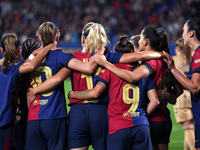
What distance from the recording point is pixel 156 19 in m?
22.2

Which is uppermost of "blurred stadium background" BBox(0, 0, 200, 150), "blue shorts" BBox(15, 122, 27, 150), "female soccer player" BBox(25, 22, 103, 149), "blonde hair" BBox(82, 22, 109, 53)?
"blurred stadium background" BBox(0, 0, 200, 150)

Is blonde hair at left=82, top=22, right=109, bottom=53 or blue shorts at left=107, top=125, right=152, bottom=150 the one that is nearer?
blue shorts at left=107, top=125, right=152, bottom=150

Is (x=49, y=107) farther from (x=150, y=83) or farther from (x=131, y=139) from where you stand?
(x=150, y=83)

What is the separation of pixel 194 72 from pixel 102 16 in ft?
64.9

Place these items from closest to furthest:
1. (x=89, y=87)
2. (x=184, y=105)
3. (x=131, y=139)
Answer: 1. (x=131, y=139)
2. (x=89, y=87)
3. (x=184, y=105)

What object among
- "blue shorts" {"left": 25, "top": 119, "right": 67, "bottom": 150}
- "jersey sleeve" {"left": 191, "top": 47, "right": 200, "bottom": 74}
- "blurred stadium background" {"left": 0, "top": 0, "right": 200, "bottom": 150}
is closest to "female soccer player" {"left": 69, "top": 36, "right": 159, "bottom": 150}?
"blue shorts" {"left": 25, "top": 119, "right": 67, "bottom": 150}

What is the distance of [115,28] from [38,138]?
18147mm

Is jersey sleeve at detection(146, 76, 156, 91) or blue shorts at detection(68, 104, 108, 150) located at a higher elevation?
jersey sleeve at detection(146, 76, 156, 91)

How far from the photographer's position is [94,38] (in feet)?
12.9

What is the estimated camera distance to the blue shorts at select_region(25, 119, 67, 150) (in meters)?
3.92

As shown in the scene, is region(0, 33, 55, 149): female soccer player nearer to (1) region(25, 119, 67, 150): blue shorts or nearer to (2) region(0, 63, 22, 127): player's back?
(2) region(0, 63, 22, 127): player's back

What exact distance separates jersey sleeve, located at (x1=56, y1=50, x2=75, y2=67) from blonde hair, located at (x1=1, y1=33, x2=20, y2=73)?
58 cm

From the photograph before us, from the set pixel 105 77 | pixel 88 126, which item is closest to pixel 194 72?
pixel 105 77

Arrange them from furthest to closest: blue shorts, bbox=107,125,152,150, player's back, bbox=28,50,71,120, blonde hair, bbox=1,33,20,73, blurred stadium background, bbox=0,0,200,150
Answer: blurred stadium background, bbox=0,0,200,150 < blonde hair, bbox=1,33,20,73 < player's back, bbox=28,50,71,120 < blue shorts, bbox=107,125,152,150
